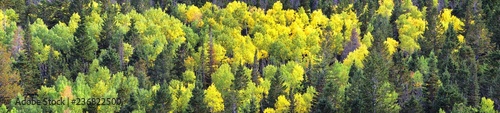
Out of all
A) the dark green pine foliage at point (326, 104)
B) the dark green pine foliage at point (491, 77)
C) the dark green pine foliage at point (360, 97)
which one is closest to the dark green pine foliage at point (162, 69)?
the dark green pine foliage at point (326, 104)

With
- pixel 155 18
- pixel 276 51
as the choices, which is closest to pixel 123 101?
pixel 276 51

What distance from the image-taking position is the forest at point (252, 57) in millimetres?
83188

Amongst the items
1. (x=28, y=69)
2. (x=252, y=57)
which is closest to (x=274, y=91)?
(x=252, y=57)

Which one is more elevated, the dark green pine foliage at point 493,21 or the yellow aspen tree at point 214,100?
the dark green pine foliage at point 493,21

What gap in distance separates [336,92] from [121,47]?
143ft

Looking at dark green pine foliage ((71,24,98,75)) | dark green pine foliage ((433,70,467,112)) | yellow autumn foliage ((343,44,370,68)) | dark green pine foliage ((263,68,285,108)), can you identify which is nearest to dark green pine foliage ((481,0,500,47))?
yellow autumn foliage ((343,44,370,68))

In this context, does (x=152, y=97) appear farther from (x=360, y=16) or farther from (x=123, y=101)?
(x=360, y=16)

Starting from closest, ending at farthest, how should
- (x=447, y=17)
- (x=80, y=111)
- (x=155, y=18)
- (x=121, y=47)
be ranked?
(x=80, y=111), (x=121, y=47), (x=155, y=18), (x=447, y=17)

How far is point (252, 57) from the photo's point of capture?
119m

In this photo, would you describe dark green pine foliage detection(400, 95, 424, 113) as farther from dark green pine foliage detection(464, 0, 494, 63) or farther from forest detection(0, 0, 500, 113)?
dark green pine foliage detection(464, 0, 494, 63)

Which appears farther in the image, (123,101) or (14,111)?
(123,101)

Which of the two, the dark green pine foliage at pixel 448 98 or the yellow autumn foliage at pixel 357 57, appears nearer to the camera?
the dark green pine foliage at pixel 448 98

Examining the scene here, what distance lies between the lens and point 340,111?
8075 centimetres

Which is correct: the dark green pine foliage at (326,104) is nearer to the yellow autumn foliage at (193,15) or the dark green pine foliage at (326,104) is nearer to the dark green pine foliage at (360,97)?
the dark green pine foliage at (360,97)
